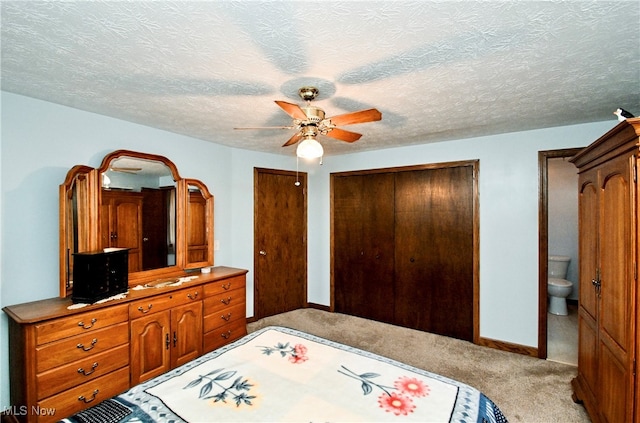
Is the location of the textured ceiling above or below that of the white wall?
above

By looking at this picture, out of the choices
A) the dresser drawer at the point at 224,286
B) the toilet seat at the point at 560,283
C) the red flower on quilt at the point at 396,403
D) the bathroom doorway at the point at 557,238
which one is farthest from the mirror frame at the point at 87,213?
the toilet seat at the point at 560,283

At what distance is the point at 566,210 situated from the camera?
4699 mm

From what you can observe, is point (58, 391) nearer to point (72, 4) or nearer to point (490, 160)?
point (72, 4)

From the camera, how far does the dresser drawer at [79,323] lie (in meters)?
1.84

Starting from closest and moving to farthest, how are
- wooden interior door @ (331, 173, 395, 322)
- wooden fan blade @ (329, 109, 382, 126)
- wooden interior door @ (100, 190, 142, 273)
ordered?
wooden fan blade @ (329, 109, 382, 126) → wooden interior door @ (100, 190, 142, 273) → wooden interior door @ (331, 173, 395, 322)

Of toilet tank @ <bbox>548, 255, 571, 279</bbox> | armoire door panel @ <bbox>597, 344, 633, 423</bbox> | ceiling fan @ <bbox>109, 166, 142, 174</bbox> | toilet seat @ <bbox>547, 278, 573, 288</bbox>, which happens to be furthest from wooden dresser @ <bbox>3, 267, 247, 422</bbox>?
toilet tank @ <bbox>548, 255, 571, 279</bbox>

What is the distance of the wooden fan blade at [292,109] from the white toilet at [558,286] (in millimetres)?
4313

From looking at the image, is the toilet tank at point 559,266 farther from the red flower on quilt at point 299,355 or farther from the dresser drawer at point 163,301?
the dresser drawer at point 163,301

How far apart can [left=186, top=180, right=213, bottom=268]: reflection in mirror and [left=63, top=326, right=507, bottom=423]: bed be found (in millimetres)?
1724

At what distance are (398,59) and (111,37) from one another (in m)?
1.47

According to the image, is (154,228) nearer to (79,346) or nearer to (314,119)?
(79,346)

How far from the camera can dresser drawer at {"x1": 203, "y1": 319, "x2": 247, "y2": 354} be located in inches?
114

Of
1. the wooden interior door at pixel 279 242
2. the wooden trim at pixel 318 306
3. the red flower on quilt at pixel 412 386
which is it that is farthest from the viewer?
the wooden trim at pixel 318 306

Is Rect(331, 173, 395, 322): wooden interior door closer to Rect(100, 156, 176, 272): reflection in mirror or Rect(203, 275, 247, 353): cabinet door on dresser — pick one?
Rect(203, 275, 247, 353): cabinet door on dresser
